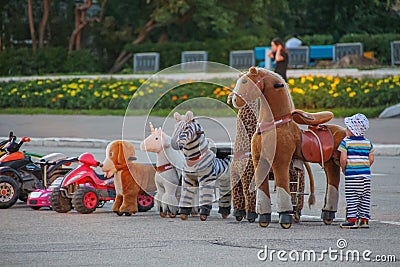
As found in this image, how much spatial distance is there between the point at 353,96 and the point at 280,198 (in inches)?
588

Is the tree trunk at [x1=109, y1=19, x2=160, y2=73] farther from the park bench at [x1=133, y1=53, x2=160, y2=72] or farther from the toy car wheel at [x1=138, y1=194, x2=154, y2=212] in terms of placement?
the toy car wheel at [x1=138, y1=194, x2=154, y2=212]

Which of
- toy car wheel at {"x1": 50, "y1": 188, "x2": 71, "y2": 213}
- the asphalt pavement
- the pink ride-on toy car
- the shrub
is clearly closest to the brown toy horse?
the asphalt pavement

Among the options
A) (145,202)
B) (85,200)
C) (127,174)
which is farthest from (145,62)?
(127,174)

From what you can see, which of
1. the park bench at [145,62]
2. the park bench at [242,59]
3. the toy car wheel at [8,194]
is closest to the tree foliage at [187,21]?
the park bench at [145,62]

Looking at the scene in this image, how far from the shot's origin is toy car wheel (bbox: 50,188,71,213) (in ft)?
34.9

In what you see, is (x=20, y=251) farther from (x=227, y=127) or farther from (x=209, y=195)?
(x=227, y=127)

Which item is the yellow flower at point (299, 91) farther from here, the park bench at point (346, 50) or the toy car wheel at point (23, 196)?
the toy car wheel at point (23, 196)

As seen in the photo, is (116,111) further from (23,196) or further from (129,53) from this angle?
(23,196)

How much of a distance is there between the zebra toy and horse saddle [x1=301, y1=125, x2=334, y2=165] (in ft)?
3.21

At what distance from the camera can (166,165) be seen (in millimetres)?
9992

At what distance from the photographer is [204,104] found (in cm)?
1067

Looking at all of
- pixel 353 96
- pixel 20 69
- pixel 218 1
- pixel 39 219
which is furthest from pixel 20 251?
pixel 218 1

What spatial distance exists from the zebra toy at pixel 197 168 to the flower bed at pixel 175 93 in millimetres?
11654

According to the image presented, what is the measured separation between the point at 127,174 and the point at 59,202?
37.5 inches
